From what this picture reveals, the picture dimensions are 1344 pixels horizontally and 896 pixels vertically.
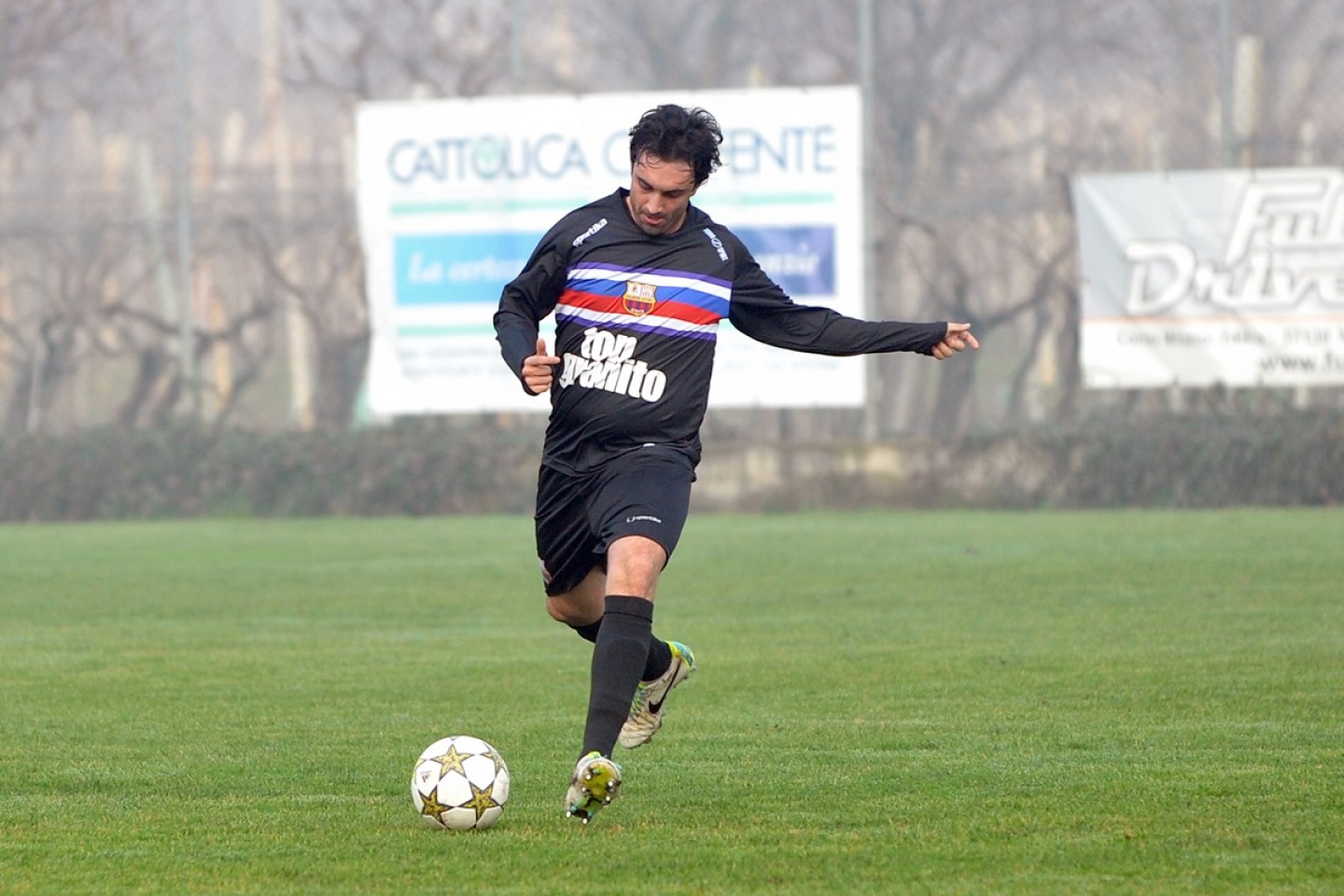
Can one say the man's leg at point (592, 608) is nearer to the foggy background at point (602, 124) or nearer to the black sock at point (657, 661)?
the black sock at point (657, 661)

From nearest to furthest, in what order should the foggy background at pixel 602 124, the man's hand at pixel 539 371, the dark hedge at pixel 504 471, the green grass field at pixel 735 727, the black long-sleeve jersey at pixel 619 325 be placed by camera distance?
the green grass field at pixel 735 727, the man's hand at pixel 539 371, the black long-sleeve jersey at pixel 619 325, the dark hedge at pixel 504 471, the foggy background at pixel 602 124

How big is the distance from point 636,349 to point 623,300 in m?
0.16

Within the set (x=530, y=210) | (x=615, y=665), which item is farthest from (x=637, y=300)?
(x=530, y=210)

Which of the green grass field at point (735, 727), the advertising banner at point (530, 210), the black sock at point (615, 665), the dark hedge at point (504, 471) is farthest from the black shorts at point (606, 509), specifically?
the dark hedge at point (504, 471)

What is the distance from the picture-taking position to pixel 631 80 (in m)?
26.8

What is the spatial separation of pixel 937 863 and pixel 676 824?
86 centimetres

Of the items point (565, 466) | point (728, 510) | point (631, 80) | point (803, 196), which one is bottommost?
point (728, 510)

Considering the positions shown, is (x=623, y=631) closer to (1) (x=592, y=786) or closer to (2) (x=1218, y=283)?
(1) (x=592, y=786)

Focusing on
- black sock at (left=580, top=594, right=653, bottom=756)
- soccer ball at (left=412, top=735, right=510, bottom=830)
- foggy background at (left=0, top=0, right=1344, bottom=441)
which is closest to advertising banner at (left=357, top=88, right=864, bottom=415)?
foggy background at (left=0, top=0, right=1344, bottom=441)

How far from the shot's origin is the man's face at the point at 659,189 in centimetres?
626

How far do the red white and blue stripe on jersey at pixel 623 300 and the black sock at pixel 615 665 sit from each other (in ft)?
2.94

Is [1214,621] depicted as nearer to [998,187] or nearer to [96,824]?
[96,824]

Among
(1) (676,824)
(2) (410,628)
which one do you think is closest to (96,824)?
(1) (676,824)

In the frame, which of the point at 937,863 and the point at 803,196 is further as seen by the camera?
the point at 803,196
